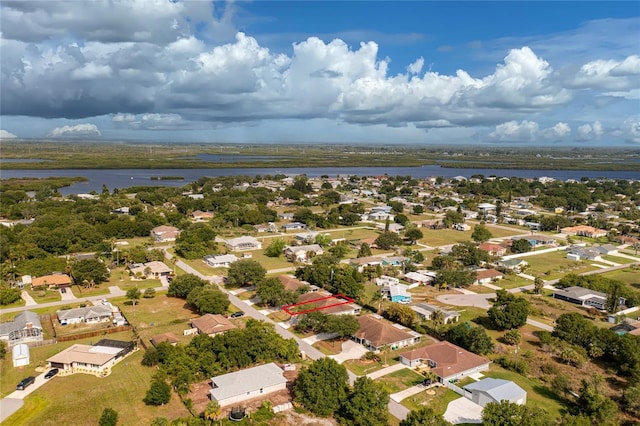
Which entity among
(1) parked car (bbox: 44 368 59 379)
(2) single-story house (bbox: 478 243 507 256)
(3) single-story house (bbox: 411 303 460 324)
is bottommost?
(1) parked car (bbox: 44 368 59 379)

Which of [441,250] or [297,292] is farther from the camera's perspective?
[441,250]

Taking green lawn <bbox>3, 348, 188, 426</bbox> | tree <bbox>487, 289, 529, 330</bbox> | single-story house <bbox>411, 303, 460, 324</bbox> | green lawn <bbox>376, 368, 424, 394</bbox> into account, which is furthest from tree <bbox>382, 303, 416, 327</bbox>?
green lawn <bbox>3, 348, 188, 426</bbox>

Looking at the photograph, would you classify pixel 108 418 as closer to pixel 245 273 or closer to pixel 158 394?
pixel 158 394

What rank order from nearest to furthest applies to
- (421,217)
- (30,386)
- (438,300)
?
(30,386), (438,300), (421,217)

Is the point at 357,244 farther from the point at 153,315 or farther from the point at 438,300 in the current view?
the point at 153,315

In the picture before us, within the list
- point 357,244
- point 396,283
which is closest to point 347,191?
point 357,244

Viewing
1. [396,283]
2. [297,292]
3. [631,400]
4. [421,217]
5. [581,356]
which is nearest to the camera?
[631,400]

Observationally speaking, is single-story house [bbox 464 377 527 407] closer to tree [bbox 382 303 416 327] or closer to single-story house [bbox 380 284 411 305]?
tree [bbox 382 303 416 327]

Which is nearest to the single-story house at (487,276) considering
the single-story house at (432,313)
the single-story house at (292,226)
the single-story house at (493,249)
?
the single-story house at (493,249)
